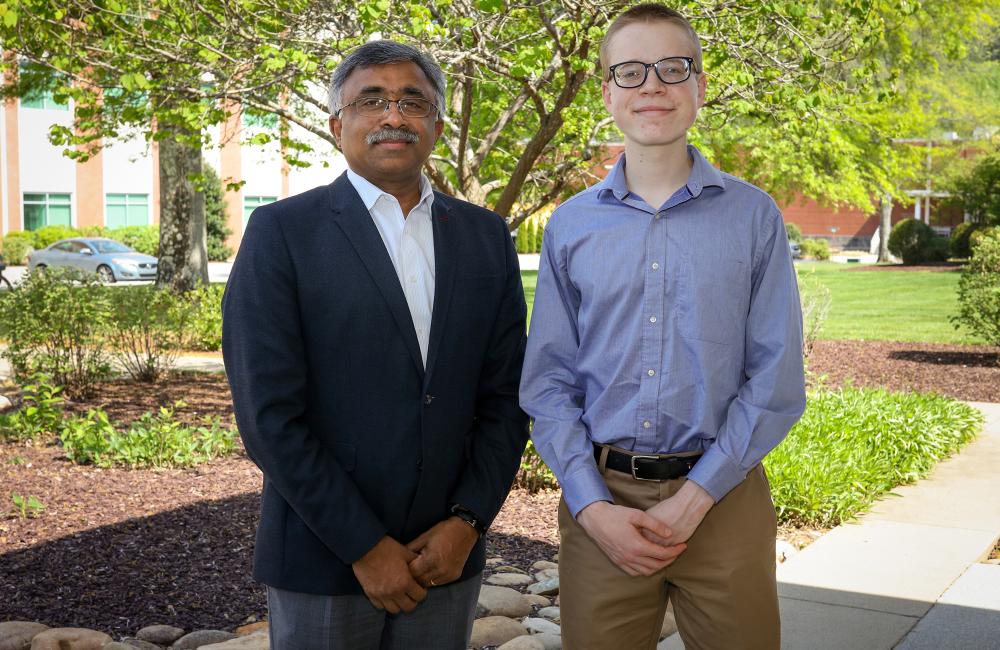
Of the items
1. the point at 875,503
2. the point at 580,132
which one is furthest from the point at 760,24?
the point at 875,503

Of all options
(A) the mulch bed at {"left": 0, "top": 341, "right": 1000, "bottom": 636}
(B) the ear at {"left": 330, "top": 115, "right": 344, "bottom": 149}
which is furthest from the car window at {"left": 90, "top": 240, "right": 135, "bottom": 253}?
(B) the ear at {"left": 330, "top": 115, "right": 344, "bottom": 149}

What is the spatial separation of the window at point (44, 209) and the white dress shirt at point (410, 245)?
132 ft

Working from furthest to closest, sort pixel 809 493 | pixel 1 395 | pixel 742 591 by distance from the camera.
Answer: pixel 1 395 < pixel 809 493 < pixel 742 591

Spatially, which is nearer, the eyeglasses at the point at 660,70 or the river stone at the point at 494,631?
the eyeglasses at the point at 660,70

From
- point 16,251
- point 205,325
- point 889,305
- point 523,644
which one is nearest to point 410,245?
point 523,644

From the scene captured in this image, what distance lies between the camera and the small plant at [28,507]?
19.3ft

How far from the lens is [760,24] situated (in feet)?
28.0

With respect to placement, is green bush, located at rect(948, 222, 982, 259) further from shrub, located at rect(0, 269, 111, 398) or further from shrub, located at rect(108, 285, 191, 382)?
shrub, located at rect(0, 269, 111, 398)

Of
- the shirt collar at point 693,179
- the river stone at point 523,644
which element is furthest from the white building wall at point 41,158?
the shirt collar at point 693,179

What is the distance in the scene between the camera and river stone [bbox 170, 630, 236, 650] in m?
4.18

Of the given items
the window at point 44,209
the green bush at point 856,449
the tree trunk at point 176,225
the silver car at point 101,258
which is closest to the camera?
the green bush at point 856,449

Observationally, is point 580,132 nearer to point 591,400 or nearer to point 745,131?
point 591,400

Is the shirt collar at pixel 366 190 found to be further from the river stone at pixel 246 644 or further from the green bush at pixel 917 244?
the green bush at pixel 917 244

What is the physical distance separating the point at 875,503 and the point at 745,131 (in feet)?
40.6
